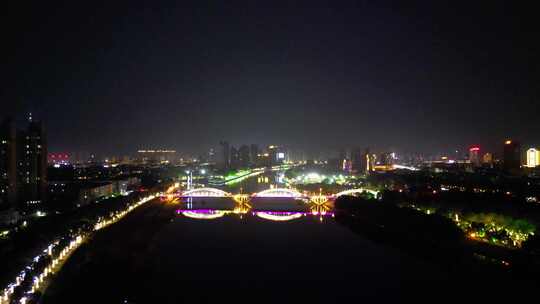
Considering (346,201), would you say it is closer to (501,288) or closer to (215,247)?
(215,247)

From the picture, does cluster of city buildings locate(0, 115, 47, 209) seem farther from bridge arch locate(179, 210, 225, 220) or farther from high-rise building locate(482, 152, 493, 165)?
high-rise building locate(482, 152, 493, 165)

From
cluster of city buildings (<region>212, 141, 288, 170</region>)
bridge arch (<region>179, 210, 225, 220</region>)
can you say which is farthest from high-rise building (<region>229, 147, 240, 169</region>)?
bridge arch (<region>179, 210, 225, 220</region>)

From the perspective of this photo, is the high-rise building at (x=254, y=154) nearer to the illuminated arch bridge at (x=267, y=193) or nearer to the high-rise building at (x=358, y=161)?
the high-rise building at (x=358, y=161)

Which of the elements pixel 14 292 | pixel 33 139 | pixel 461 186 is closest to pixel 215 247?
pixel 14 292

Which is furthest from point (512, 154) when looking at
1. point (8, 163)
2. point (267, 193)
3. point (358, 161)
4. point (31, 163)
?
point (8, 163)

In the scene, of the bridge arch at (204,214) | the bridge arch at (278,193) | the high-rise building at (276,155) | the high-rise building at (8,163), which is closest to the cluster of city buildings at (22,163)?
Answer: the high-rise building at (8,163)

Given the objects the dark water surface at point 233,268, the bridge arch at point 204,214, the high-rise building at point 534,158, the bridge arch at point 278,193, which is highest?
the high-rise building at point 534,158
